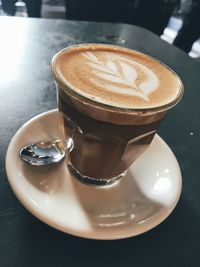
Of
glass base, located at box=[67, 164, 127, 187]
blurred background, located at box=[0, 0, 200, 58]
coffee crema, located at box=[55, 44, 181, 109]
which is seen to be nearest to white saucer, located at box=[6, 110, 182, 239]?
glass base, located at box=[67, 164, 127, 187]

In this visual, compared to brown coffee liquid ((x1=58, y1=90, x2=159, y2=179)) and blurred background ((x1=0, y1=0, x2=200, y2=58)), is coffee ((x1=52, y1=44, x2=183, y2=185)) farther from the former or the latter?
blurred background ((x1=0, y1=0, x2=200, y2=58))

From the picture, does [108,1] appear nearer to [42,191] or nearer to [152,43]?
[152,43]

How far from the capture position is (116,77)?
479 mm

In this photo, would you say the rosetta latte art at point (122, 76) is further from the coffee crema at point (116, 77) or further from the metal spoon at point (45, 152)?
the metal spoon at point (45, 152)

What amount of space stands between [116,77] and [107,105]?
114 millimetres

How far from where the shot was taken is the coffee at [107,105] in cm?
41

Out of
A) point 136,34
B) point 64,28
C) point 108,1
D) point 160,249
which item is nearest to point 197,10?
point 108,1

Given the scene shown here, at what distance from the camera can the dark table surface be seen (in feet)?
1.16

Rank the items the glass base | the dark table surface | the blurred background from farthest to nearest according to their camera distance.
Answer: the blurred background, the glass base, the dark table surface

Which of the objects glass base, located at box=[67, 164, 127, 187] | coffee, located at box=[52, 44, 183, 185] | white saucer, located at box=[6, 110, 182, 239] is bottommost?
glass base, located at box=[67, 164, 127, 187]

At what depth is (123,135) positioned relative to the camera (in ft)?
1.44

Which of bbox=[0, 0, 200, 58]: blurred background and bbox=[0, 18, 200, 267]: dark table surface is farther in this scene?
bbox=[0, 0, 200, 58]: blurred background

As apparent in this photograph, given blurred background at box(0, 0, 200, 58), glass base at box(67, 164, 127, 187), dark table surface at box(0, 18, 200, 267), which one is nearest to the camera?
dark table surface at box(0, 18, 200, 267)

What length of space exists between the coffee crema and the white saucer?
0.38 feet
